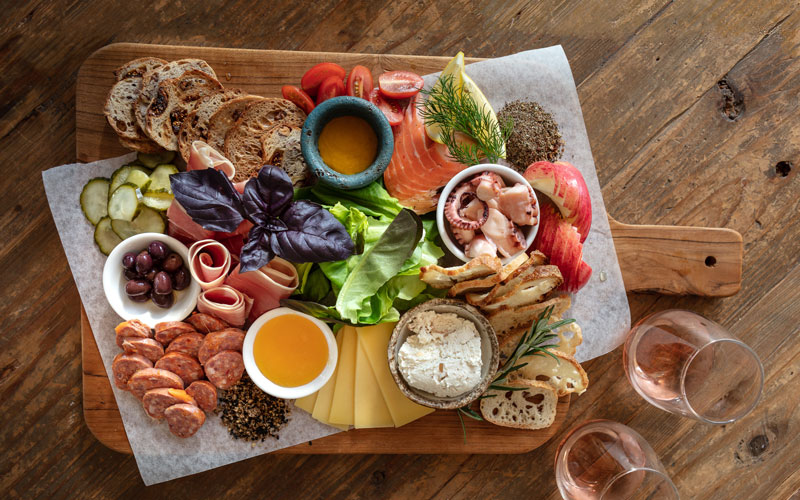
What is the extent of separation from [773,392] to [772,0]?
1.53 metres

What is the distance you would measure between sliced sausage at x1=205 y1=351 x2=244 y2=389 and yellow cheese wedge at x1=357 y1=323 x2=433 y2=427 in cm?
42

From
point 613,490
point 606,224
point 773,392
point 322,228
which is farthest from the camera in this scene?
point 773,392

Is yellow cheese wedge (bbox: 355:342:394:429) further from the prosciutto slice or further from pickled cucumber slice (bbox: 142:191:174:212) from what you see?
pickled cucumber slice (bbox: 142:191:174:212)

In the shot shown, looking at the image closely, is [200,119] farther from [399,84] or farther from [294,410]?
[294,410]

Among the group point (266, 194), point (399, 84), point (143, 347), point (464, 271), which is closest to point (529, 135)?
point (399, 84)

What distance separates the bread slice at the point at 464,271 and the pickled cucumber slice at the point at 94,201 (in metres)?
1.14

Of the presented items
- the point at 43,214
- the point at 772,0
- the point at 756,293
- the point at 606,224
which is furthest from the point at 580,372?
the point at 43,214

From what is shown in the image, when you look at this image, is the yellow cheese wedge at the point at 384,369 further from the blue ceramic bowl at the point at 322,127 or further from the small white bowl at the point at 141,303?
the small white bowl at the point at 141,303

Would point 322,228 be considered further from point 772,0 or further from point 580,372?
point 772,0

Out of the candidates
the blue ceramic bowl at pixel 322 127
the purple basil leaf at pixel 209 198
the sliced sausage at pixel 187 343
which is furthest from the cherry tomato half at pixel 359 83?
the sliced sausage at pixel 187 343

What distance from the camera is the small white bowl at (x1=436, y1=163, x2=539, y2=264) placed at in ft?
5.94

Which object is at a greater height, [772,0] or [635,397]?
[772,0]

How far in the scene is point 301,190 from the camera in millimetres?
1900

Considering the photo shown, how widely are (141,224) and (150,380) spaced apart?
20.8 inches
